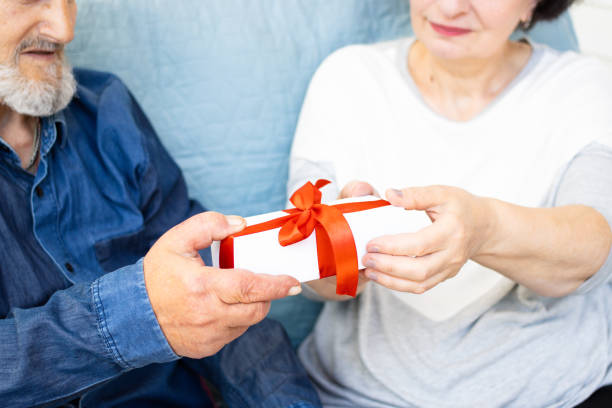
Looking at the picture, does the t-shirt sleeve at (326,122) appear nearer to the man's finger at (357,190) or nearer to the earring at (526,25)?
the man's finger at (357,190)

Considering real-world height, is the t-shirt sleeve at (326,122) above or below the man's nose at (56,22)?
below

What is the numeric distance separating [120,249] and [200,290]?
15.1 inches

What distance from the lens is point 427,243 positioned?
0.80 meters

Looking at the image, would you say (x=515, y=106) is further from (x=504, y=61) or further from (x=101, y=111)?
(x=101, y=111)

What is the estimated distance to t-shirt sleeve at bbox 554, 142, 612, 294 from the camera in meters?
1.00

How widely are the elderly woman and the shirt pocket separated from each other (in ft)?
1.10

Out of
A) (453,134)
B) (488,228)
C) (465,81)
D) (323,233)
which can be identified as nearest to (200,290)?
(323,233)

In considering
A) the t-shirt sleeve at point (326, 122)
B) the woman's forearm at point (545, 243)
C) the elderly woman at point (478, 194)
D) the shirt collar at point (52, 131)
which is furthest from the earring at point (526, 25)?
the shirt collar at point (52, 131)

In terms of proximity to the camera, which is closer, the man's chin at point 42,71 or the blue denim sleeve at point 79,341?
the blue denim sleeve at point 79,341

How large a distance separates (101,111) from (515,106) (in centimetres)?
81

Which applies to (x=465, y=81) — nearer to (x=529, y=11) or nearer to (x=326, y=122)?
(x=529, y=11)

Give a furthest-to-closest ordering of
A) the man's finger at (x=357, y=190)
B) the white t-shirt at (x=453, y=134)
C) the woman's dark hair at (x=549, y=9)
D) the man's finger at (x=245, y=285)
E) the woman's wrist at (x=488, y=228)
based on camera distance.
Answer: the woman's dark hair at (x=549, y=9) < the white t-shirt at (x=453, y=134) < the man's finger at (x=357, y=190) < the woman's wrist at (x=488, y=228) < the man's finger at (x=245, y=285)

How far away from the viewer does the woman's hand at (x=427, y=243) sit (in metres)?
0.80

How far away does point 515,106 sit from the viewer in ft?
3.93
